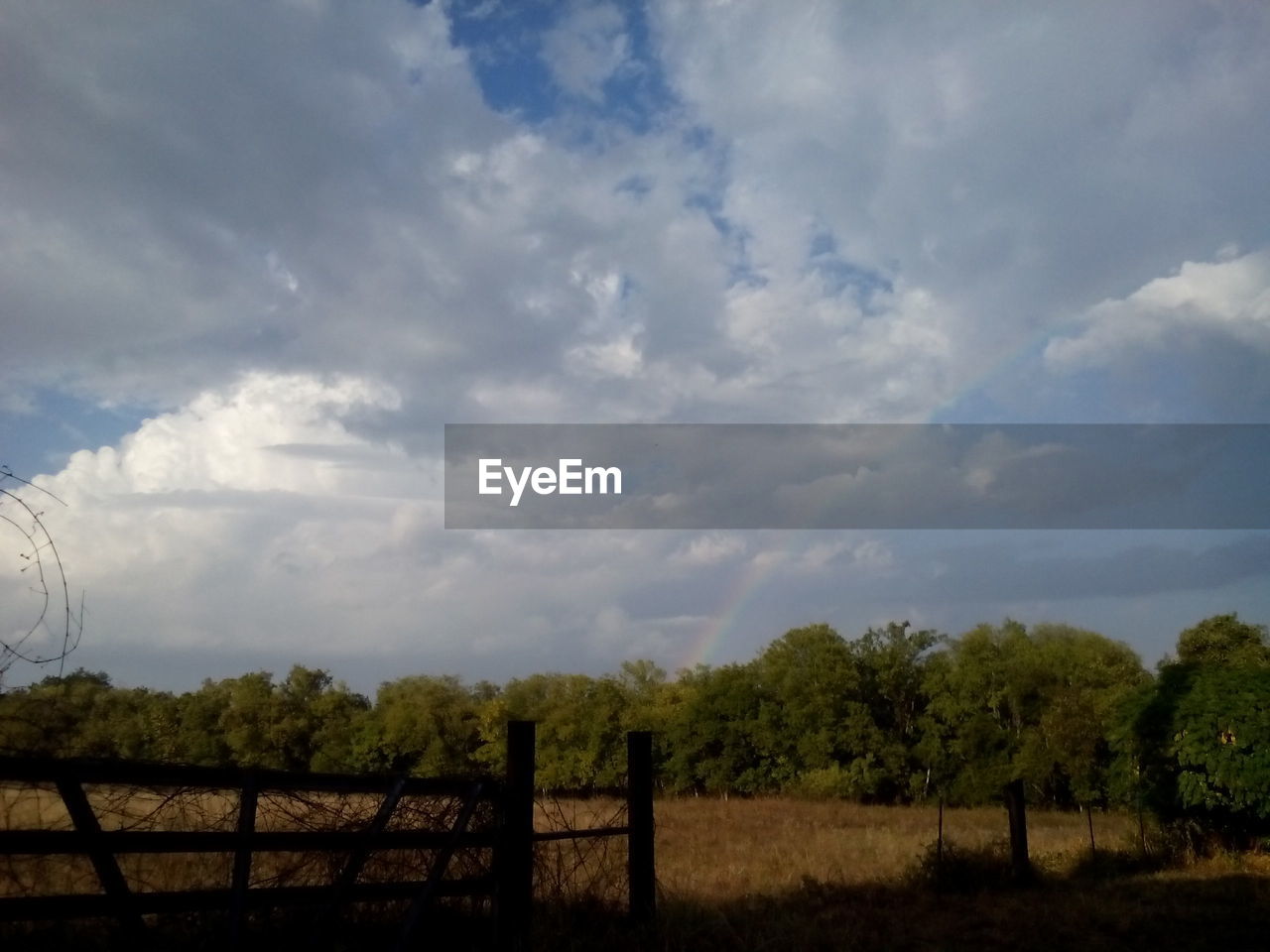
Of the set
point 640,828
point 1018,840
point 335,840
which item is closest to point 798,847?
point 1018,840

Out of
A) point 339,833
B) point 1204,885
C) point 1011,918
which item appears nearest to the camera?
point 339,833

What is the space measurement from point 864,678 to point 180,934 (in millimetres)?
56341

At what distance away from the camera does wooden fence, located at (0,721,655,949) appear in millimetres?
4711

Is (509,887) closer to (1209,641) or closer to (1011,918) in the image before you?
(1011,918)

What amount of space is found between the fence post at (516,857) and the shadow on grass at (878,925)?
18cm

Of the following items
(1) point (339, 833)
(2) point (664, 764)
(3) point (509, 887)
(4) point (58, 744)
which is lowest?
(2) point (664, 764)

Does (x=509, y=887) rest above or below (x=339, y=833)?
below

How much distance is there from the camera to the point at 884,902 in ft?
40.3

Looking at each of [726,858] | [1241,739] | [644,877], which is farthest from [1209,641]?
[644,877]

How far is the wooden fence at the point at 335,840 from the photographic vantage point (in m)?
4.71

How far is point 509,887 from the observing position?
7.59 m

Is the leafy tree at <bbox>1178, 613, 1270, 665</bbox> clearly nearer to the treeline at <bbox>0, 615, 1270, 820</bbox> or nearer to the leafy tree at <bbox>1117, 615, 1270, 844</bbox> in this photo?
the treeline at <bbox>0, 615, 1270, 820</bbox>

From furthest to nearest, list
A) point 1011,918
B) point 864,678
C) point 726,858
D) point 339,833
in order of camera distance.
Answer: point 864,678, point 726,858, point 1011,918, point 339,833

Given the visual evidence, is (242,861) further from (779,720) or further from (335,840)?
(779,720)
